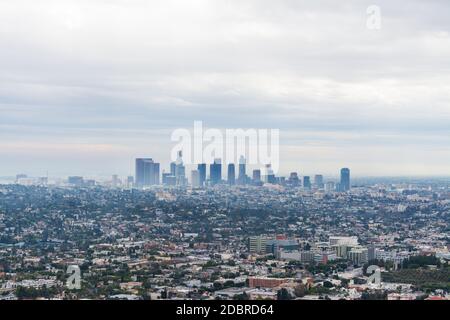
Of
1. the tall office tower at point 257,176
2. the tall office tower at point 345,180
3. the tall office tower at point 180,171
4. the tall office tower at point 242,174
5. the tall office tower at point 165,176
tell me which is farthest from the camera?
the tall office tower at point 345,180

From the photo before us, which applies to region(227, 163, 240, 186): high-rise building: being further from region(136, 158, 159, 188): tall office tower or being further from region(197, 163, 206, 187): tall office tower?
region(136, 158, 159, 188): tall office tower

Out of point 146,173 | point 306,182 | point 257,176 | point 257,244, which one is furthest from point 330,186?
point 146,173

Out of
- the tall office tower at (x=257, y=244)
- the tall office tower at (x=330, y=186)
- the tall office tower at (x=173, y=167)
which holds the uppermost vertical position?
the tall office tower at (x=173, y=167)

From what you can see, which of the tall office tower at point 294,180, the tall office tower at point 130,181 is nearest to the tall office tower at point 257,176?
the tall office tower at point 294,180

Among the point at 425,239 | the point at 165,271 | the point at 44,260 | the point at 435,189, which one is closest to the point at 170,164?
the point at 165,271

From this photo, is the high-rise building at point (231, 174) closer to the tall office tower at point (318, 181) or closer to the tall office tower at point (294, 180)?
the tall office tower at point (294, 180)

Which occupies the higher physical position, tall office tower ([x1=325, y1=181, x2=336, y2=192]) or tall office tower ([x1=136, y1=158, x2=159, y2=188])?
tall office tower ([x1=136, y1=158, x2=159, y2=188])

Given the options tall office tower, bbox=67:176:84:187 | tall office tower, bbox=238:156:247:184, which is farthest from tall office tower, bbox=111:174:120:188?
tall office tower, bbox=238:156:247:184
